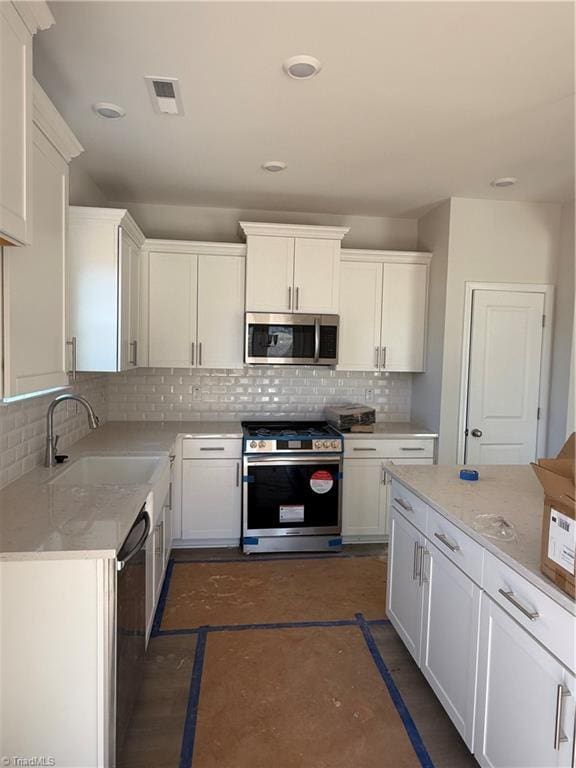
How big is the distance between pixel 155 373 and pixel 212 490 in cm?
117

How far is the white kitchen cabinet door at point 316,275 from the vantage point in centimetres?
366

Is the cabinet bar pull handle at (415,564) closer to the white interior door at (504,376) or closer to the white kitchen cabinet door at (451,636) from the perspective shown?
the white kitchen cabinet door at (451,636)

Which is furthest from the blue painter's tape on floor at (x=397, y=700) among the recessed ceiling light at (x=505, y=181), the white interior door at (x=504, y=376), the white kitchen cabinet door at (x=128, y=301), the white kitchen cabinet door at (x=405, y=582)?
the recessed ceiling light at (x=505, y=181)

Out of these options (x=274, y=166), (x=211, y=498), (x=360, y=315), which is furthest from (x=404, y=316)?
(x=211, y=498)

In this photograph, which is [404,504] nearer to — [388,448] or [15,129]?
[388,448]

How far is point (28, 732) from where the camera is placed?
142 cm

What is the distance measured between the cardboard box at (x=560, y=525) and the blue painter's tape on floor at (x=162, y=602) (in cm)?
206

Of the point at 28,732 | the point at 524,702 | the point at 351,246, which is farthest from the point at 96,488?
the point at 351,246

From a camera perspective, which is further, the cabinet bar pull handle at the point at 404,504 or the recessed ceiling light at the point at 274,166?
the recessed ceiling light at the point at 274,166

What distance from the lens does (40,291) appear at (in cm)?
175

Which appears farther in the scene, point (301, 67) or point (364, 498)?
point (364, 498)

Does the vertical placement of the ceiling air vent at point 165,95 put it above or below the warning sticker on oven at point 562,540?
above

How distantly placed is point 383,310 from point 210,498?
2.10m

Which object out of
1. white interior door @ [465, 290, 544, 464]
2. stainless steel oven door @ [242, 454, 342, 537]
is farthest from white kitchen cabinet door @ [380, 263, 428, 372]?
stainless steel oven door @ [242, 454, 342, 537]
